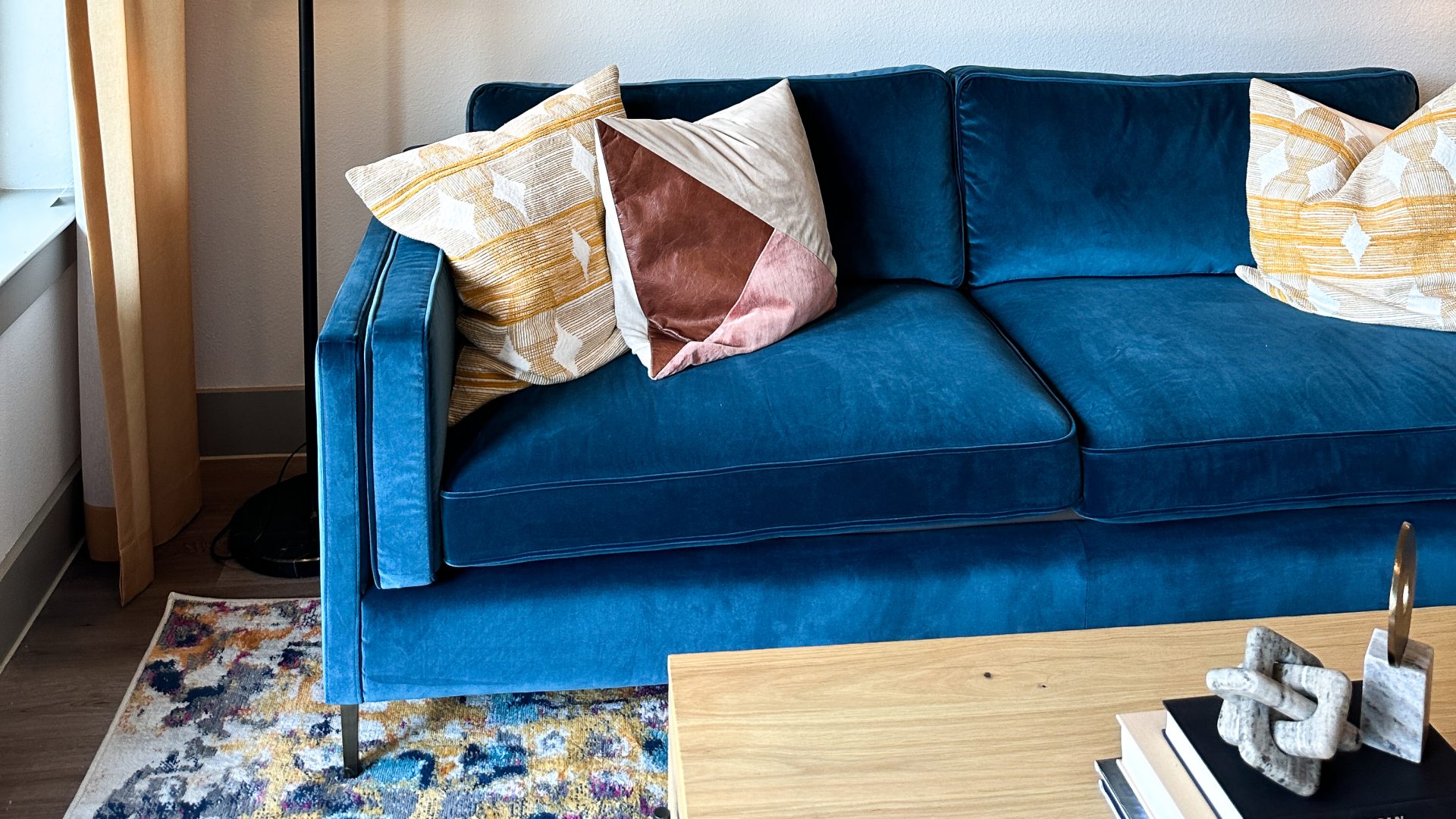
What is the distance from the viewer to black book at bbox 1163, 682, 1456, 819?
0.95m

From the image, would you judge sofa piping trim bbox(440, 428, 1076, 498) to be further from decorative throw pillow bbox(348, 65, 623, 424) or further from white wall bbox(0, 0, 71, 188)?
white wall bbox(0, 0, 71, 188)

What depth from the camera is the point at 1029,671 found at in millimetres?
1221

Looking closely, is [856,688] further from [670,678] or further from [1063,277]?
[1063,277]

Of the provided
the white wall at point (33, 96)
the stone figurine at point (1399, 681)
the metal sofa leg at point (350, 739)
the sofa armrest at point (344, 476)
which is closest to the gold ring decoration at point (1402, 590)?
the stone figurine at point (1399, 681)

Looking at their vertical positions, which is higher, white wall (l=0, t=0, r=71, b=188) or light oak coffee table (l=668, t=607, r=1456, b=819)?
white wall (l=0, t=0, r=71, b=188)

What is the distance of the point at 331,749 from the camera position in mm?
1718

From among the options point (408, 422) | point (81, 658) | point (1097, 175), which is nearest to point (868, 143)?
point (1097, 175)

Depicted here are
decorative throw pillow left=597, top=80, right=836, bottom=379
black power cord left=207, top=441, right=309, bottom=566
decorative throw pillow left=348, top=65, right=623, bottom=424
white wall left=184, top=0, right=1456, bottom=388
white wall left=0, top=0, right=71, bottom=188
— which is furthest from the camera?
white wall left=184, top=0, right=1456, bottom=388

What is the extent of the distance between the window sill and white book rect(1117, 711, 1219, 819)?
1.67 metres

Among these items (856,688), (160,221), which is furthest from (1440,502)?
(160,221)

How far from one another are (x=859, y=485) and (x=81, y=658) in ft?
4.05

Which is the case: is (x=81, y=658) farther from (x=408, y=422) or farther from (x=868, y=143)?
(x=868, y=143)

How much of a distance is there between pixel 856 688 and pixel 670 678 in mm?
183

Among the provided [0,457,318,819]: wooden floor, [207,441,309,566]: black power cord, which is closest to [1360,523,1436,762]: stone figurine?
[0,457,318,819]: wooden floor
